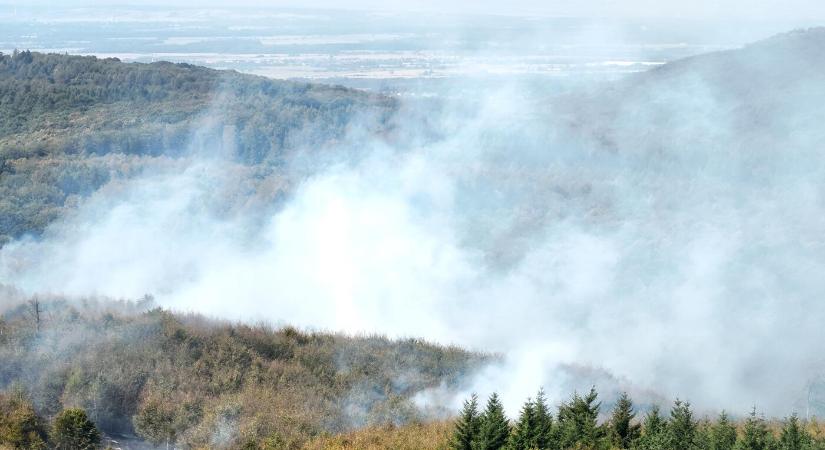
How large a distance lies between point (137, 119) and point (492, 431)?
128 ft

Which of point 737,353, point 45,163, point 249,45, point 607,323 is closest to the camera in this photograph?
point 737,353

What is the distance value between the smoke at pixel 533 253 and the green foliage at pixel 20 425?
7.70 m

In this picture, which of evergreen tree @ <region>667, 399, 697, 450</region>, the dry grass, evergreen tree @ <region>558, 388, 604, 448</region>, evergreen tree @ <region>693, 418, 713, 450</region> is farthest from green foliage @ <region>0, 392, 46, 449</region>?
evergreen tree @ <region>693, 418, 713, 450</region>

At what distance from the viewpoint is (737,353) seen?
24031mm

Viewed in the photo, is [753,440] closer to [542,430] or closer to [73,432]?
[542,430]

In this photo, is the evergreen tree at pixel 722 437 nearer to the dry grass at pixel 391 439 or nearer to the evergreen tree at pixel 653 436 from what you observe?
the evergreen tree at pixel 653 436

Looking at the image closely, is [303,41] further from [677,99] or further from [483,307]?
[483,307]

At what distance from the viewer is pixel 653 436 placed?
1361 centimetres

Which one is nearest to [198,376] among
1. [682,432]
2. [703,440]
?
[682,432]

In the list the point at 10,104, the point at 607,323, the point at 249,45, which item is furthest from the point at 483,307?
the point at 249,45

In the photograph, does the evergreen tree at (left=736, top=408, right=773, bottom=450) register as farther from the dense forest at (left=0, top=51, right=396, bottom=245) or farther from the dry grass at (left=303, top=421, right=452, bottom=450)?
the dense forest at (left=0, top=51, right=396, bottom=245)

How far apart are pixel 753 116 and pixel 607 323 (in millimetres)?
23775

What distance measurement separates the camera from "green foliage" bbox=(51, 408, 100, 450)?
13.7 metres

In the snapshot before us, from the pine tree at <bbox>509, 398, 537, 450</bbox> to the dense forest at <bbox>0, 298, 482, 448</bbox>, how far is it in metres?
3.59
